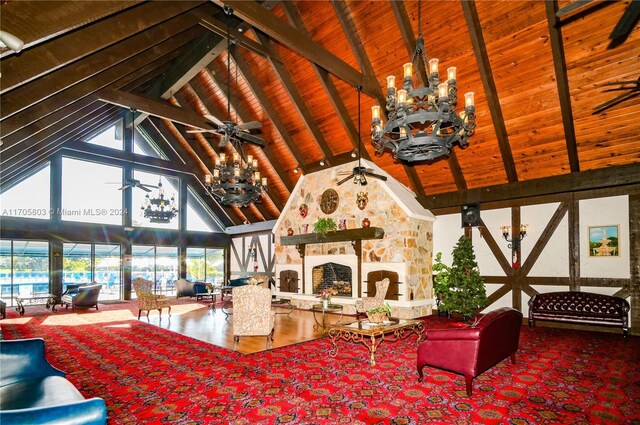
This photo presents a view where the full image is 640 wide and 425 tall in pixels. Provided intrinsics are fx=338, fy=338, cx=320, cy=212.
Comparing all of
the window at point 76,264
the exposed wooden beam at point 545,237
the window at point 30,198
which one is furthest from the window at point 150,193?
the exposed wooden beam at point 545,237

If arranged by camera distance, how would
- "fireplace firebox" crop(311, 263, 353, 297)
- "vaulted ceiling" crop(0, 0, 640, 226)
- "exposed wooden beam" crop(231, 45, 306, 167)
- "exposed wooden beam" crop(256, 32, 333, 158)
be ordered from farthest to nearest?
"fireplace firebox" crop(311, 263, 353, 297), "exposed wooden beam" crop(231, 45, 306, 167), "exposed wooden beam" crop(256, 32, 333, 158), "vaulted ceiling" crop(0, 0, 640, 226)

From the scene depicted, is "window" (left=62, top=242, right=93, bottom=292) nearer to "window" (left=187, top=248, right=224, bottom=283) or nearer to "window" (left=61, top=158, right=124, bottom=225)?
"window" (left=61, top=158, right=124, bottom=225)

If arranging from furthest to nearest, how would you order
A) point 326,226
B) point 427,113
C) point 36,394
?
point 326,226
point 427,113
point 36,394

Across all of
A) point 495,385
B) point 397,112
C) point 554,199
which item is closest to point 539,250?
point 554,199

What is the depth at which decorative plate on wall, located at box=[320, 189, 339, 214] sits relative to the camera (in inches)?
436

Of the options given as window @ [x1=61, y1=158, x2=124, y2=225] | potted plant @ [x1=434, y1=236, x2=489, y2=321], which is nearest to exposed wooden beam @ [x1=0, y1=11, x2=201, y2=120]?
potted plant @ [x1=434, y1=236, x2=489, y2=321]

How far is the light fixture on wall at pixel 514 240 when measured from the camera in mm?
8734

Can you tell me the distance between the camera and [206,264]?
1720cm

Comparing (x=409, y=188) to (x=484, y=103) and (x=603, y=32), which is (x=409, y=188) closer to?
(x=484, y=103)

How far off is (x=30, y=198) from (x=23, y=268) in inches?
102

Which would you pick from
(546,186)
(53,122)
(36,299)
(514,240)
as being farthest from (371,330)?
(36,299)

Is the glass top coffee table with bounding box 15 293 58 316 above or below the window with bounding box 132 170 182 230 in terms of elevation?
below

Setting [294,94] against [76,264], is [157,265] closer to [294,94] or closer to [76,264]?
[76,264]

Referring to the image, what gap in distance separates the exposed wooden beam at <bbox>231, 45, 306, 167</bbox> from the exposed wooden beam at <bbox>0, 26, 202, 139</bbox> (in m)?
1.53
